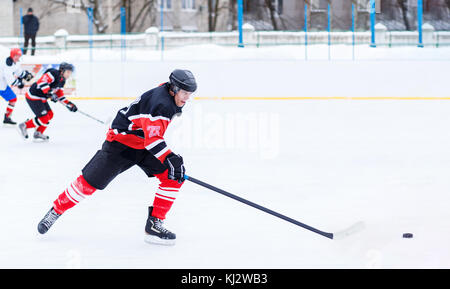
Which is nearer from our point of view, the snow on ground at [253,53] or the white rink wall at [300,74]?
the white rink wall at [300,74]

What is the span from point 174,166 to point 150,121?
0.72ft

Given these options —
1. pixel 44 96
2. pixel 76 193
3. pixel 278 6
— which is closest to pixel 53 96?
pixel 44 96

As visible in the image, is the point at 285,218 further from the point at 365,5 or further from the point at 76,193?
the point at 365,5

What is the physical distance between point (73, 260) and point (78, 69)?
9107 millimetres

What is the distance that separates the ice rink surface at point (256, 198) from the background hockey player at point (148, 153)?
17 centimetres

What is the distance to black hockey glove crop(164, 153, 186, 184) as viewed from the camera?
121 inches

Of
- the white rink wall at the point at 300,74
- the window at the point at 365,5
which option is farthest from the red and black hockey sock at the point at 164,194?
the window at the point at 365,5

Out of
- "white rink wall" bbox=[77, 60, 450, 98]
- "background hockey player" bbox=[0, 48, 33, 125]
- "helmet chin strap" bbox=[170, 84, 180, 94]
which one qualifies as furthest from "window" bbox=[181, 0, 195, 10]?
"helmet chin strap" bbox=[170, 84, 180, 94]

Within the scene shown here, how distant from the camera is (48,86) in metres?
7.00

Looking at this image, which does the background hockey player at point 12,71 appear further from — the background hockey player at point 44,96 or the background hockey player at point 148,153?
the background hockey player at point 148,153

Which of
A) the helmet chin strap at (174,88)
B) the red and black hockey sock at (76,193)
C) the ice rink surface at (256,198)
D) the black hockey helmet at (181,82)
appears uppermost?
the black hockey helmet at (181,82)

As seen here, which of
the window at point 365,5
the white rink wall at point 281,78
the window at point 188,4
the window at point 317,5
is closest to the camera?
the white rink wall at point 281,78

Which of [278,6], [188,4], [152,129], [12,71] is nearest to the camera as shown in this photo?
[152,129]

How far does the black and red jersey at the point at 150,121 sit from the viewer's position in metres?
3.04
